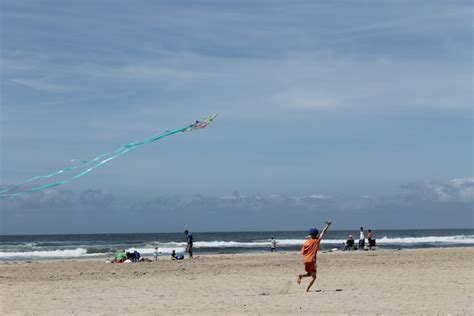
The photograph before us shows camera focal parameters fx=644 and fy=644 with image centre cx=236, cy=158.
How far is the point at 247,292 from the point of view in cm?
1346

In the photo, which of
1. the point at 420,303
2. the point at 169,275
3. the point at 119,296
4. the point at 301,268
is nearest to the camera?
the point at 420,303

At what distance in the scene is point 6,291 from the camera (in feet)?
49.2

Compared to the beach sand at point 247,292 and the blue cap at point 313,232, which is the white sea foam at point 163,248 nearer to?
the beach sand at point 247,292

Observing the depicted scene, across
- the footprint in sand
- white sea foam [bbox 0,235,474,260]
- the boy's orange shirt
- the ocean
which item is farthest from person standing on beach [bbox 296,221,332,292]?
white sea foam [bbox 0,235,474,260]

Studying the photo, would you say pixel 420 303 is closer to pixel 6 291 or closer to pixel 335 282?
pixel 335 282

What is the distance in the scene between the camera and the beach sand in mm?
11055

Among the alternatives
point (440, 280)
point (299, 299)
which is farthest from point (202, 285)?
point (440, 280)

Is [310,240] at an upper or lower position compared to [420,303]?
upper

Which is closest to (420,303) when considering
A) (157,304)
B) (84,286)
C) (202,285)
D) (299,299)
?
(299,299)

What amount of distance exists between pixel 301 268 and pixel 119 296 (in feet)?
26.8

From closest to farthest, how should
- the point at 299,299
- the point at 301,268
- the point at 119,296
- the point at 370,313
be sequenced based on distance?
the point at 370,313 < the point at 299,299 < the point at 119,296 < the point at 301,268

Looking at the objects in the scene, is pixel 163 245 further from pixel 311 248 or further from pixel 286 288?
pixel 311 248

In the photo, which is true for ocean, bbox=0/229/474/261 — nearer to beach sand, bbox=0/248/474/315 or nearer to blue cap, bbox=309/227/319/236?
beach sand, bbox=0/248/474/315

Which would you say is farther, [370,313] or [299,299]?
[299,299]
